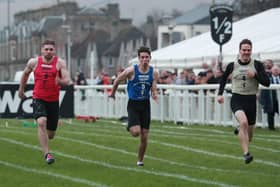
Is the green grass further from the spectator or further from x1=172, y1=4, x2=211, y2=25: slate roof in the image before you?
x1=172, y1=4, x2=211, y2=25: slate roof

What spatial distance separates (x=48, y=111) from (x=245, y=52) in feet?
10.9

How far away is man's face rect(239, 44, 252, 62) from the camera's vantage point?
51.0 ft

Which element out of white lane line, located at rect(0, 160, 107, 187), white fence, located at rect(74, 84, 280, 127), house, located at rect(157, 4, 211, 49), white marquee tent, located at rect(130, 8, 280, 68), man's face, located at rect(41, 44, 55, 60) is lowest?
white lane line, located at rect(0, 160, 107, 187)

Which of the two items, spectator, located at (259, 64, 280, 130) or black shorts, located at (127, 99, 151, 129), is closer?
black shorts, located at (127, 99, 151, 129)

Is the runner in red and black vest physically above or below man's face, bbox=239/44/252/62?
below

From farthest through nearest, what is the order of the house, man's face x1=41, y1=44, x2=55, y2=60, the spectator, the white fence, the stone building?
the stone building, the house, the white fence, the spectator, man's face x1=41, y1=44, x2=55, y2=60

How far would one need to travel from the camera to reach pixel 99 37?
486ft

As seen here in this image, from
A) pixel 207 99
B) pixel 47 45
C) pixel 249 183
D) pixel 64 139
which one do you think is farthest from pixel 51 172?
pixel 207 99

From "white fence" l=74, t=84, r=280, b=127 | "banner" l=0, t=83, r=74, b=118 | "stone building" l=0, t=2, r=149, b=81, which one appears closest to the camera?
"white fence" l=74, t=84, r=280, b=127

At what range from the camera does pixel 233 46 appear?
32.6 meters

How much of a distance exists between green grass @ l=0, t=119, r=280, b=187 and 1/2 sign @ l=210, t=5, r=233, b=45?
664 cm

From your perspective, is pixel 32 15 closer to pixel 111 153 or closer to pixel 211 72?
pixel 211 72

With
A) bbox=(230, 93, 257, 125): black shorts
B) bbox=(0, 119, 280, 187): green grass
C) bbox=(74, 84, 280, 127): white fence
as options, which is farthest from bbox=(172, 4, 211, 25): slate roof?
bbox=(230, 93, 257, 125): black shorts

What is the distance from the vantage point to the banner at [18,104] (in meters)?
30.7
